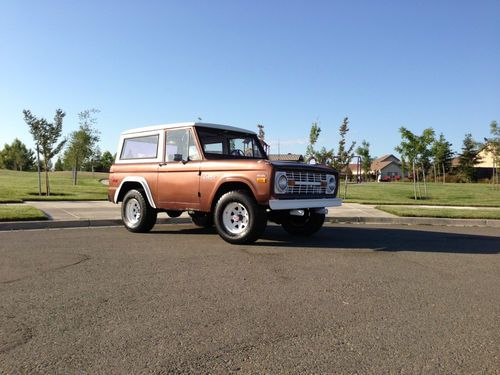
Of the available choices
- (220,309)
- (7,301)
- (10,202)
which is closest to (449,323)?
(220,309)

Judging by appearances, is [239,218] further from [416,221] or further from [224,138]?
[416,221]

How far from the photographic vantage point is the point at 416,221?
11.6 meters

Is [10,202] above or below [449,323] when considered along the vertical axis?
above

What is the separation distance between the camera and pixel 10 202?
13.1 metres

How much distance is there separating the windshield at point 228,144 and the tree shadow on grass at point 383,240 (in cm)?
164

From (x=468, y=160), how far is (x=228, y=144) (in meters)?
72.3

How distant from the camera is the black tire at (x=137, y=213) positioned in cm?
852

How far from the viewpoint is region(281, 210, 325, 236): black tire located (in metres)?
8.42

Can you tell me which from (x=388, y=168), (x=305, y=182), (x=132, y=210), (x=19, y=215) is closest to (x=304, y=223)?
(x=305, y=182)

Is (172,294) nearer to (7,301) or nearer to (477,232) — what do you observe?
(7,301)

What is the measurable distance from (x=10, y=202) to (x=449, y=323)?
1301 cm

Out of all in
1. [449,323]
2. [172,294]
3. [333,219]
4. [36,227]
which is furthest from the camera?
[333,219]

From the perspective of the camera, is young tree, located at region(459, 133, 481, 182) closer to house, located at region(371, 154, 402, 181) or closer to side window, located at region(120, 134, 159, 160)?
house, located at region(371, 154, 402, 181)

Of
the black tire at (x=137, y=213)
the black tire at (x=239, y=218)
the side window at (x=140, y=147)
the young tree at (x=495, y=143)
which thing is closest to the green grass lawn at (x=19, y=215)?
the black tire at (x=137, y=213)
